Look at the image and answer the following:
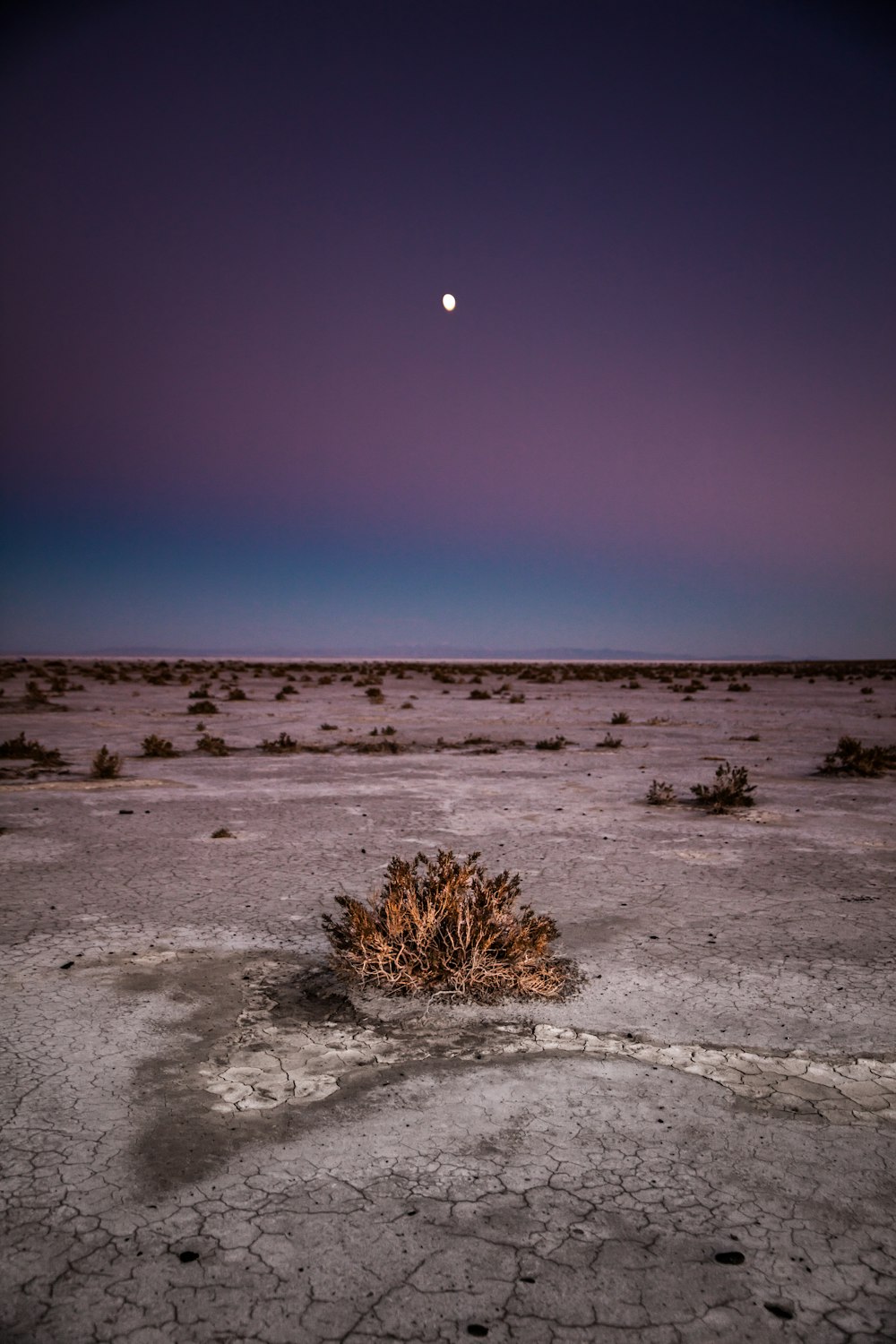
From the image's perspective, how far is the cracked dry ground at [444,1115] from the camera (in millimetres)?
2133

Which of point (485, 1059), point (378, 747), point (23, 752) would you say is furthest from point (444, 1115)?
point (23, 752)

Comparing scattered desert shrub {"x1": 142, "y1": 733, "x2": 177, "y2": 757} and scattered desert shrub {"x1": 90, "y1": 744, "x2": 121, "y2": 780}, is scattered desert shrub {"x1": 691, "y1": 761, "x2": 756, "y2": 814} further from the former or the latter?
scattered desert shrub {"x1": 142, "y1": 733, "x2": 177, "y2": 757}

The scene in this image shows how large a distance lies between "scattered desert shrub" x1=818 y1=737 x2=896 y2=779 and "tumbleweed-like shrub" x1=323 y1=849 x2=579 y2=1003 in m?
8.56

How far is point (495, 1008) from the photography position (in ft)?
12.8

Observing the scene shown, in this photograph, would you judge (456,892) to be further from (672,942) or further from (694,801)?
(694,801)

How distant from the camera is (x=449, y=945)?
4223 millimetres

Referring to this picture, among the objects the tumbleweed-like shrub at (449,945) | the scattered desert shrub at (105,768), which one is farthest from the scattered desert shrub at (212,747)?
the tumbleweed-like shrub at (449,945)

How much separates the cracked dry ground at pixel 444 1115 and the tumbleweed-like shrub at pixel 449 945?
0.18 metres

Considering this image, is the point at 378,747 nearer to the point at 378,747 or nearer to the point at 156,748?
the point at 378,747

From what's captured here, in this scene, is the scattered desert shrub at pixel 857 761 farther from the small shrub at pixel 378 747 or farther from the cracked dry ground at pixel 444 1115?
the small shrub at pixel 378 747

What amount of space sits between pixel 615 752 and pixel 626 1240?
39.1ft

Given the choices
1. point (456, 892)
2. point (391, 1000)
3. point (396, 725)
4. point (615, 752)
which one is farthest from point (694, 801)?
point (396, 725)

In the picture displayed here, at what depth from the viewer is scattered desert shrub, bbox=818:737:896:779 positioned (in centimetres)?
1119

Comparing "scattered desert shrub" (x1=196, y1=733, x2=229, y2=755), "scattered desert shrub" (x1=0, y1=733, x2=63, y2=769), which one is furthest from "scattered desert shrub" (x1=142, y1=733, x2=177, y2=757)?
"scattered desert shrub" (x1=0, y1=733, x2=63, y2=769)
